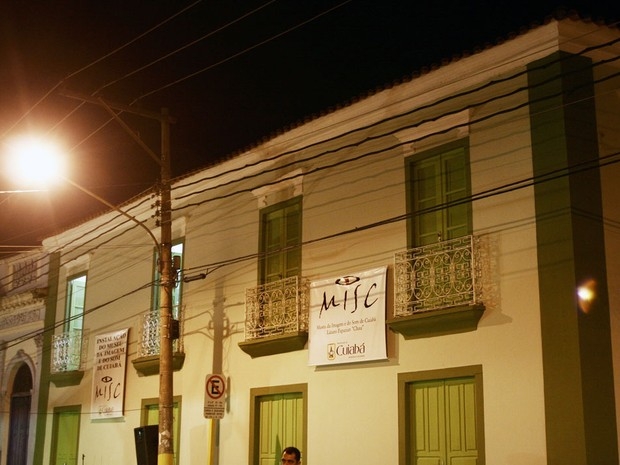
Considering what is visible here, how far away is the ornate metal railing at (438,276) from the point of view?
12.9 meters

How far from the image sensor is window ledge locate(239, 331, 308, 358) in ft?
51.5

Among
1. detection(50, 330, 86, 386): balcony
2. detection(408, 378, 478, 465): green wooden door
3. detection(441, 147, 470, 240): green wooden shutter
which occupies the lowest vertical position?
detection(408, 378, 478, 465): green wooden door

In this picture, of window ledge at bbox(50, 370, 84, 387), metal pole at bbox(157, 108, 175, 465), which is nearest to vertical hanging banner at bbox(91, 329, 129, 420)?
window ledge at bbox(50, 370, 84, 387)

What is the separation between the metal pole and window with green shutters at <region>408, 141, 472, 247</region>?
4095 millimetres

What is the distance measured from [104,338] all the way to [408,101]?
34.2 ft

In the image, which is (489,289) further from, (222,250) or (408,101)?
(222,250)

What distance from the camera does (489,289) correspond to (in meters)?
12.8

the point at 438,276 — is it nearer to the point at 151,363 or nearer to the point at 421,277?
the point at 421,277

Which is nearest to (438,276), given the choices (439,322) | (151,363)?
(439,322)

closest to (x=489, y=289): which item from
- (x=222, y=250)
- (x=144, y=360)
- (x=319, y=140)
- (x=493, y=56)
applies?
(x=493, y=56)

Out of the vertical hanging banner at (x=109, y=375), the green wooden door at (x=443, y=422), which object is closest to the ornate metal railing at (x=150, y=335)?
the vertical hanging banner at (x=109, y=375)

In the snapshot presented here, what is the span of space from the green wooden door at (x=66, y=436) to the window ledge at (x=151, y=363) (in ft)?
10.9

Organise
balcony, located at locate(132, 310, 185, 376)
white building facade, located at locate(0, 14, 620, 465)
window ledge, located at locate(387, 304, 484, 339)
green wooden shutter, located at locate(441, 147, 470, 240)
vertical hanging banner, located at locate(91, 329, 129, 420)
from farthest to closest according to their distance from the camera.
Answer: vertical hanging banner, located at locate(91, 329, 129, 420)
balcony, located at locate(132, 310, 185, 376)
green wooden shutter, located at locate(441, 147, 470, 240)
window ledge, located at locate(387, 304, 484, 339)
white building facade, located at locate(0, 14, 620, 465)

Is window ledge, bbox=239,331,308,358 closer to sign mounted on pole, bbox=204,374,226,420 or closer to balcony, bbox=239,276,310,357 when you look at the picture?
balcony, bbox=239,276,310,357
